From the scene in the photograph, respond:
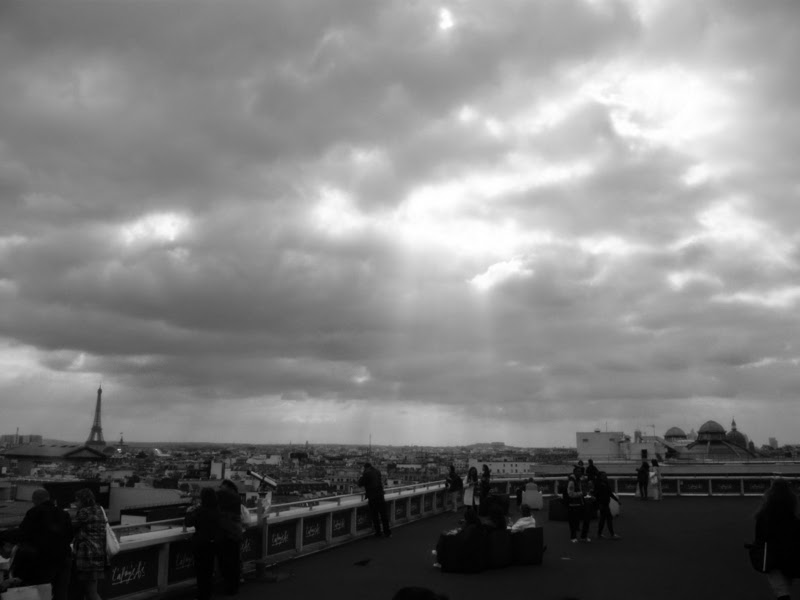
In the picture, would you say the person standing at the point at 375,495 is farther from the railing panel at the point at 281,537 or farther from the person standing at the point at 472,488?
the person standing at the point at 472,488

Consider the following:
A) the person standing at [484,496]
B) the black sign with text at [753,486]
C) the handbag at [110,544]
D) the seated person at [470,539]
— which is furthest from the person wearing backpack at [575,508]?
the black sign with text at [753,486]

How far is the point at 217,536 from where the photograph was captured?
368 inches

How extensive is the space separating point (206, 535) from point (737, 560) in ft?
33.4

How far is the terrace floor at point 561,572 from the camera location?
32.5 feet

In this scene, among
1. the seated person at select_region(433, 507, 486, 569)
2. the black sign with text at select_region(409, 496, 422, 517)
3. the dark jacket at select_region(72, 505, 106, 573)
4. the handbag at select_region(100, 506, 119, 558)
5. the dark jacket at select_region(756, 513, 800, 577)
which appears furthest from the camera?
the black sign with text at select_region(409, 496, 422, 517)

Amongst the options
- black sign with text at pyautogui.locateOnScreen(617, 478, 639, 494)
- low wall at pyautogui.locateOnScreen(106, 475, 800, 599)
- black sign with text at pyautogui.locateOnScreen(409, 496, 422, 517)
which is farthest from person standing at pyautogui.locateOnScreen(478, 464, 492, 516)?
black sign with text at pyautogui.locateOnScreen(617, 478, 639, 494)

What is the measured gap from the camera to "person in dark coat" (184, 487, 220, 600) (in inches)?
358

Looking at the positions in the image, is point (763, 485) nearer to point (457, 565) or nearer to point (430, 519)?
point (430, 519)

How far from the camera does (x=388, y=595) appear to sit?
9742 millimetres

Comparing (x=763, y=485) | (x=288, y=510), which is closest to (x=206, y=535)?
(x=288, y=510)

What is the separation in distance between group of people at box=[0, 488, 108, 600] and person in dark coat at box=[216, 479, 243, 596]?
6.40 ft

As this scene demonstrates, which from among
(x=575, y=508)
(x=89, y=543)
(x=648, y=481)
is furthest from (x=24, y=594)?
(x=648, y=481)

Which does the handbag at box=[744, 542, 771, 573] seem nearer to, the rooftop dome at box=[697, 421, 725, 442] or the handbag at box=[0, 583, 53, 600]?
the handbag at box=[0, 583, 53, 600]

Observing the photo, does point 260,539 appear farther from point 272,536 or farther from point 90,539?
point 90,539
